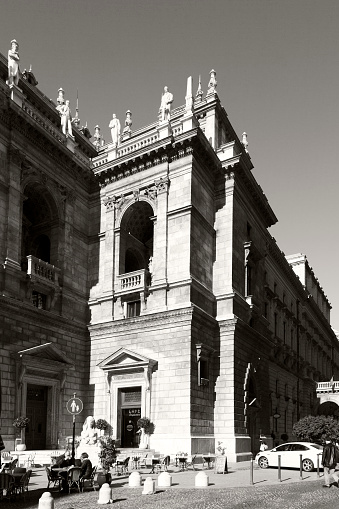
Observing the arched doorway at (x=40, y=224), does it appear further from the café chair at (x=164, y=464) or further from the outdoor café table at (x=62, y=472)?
the outdoor café table at (x=62, y=472)

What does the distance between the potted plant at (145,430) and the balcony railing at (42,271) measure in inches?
363

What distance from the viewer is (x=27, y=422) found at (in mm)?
28641

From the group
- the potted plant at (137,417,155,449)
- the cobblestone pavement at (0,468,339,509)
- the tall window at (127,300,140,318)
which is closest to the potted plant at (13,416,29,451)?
the potted plant at (137,417,155,449)

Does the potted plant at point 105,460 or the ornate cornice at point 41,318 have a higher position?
the ornate cornice at point 41,318

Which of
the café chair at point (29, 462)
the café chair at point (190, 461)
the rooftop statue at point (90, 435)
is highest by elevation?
the rooftop statue at point (90, 435)

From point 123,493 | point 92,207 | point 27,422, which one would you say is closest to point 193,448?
point 27,422

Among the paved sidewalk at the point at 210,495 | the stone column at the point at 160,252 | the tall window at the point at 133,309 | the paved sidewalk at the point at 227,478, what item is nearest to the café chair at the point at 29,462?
the paved sidewalk at the point at 227,478

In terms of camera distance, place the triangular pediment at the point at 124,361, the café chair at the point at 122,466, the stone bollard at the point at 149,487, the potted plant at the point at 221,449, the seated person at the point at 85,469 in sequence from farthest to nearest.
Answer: the triangular pediment at the point at 124,361 → the potted plant at the point at 221,449 → the café chair at the point at 122,466 → the seated person at the point at 85,469 → the stone bollard at the point at 149,487

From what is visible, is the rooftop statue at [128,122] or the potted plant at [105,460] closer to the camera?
the potted plant at [105,460]

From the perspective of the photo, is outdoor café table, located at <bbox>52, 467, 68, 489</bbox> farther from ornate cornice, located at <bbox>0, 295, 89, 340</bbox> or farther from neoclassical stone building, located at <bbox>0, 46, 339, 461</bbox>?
ornate cornice, located at <bbox>0, 295, 89, 340</bbox>

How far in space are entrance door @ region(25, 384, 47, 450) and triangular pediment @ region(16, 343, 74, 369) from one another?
5.14 feet

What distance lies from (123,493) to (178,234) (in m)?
17.3

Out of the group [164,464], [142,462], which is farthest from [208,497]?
[142,462]

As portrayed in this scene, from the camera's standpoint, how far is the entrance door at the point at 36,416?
1197 inches
